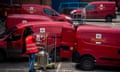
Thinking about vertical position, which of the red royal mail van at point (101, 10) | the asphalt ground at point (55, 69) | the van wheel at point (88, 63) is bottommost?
the asphalt ground at point (55, 69)

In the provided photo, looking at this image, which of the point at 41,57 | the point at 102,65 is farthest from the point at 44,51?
the point at 102,65

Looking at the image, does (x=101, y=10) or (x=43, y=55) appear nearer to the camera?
(x=43, y=55)

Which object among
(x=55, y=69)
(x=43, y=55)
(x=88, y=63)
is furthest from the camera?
(x=88, y=63)

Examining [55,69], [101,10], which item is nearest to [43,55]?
[55,69]

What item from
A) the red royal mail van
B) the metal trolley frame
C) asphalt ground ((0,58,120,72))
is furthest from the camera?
the red royal mail van

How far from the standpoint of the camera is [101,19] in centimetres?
3584

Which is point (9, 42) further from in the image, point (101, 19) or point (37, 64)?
point (101, 19)

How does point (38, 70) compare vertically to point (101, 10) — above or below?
below

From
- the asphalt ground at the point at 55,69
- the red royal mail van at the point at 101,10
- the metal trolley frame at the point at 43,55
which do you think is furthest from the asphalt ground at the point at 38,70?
the red royal mail van at the point at 101,10

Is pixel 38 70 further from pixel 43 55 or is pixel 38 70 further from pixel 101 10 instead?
Result: pixel 101 10

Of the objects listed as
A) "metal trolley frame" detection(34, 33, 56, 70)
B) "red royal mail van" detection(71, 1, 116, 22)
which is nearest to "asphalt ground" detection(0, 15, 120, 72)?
"metal trolley frame" detection(34, 33, 56, 70)

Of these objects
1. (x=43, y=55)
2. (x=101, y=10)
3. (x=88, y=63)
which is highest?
(x=101, y=10)

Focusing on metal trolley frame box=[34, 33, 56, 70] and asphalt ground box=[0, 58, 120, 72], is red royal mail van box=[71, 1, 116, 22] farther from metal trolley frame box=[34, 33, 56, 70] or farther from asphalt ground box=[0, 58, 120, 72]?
metal trolley frame box=[34, 33, 56, 70]

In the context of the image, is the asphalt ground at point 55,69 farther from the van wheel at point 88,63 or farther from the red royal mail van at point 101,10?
the red royal mail van at point 101,10
